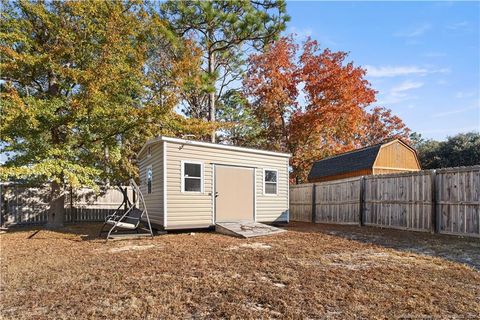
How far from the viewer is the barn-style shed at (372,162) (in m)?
15.9

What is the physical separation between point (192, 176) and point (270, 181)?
128 inches

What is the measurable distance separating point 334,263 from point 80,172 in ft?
28.4

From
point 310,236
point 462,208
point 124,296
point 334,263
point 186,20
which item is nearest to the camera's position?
point 124,296

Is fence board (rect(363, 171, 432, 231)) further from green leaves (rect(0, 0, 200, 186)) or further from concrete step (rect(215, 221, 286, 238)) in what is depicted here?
green leaves (rect(0, 0, 200, 186))

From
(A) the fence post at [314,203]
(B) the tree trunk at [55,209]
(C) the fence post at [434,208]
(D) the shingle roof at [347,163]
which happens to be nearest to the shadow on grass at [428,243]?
(C) the fence post at [434,208]

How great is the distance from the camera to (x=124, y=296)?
3.87 meters

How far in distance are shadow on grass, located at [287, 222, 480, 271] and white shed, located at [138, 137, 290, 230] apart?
3.27m

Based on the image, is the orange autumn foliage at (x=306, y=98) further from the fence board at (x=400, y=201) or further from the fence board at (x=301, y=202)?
the fence board at (x=400, y=201)

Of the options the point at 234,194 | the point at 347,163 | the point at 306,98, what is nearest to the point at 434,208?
the point at 234,194

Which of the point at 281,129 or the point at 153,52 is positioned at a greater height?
the point at 153,52

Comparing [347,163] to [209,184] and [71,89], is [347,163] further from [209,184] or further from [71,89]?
[71,89]

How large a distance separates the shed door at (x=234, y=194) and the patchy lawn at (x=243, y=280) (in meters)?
2.89

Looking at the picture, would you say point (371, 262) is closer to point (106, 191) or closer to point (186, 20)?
point (106, 191)

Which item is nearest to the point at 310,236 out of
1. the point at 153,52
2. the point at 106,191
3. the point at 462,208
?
the point at 462,208
